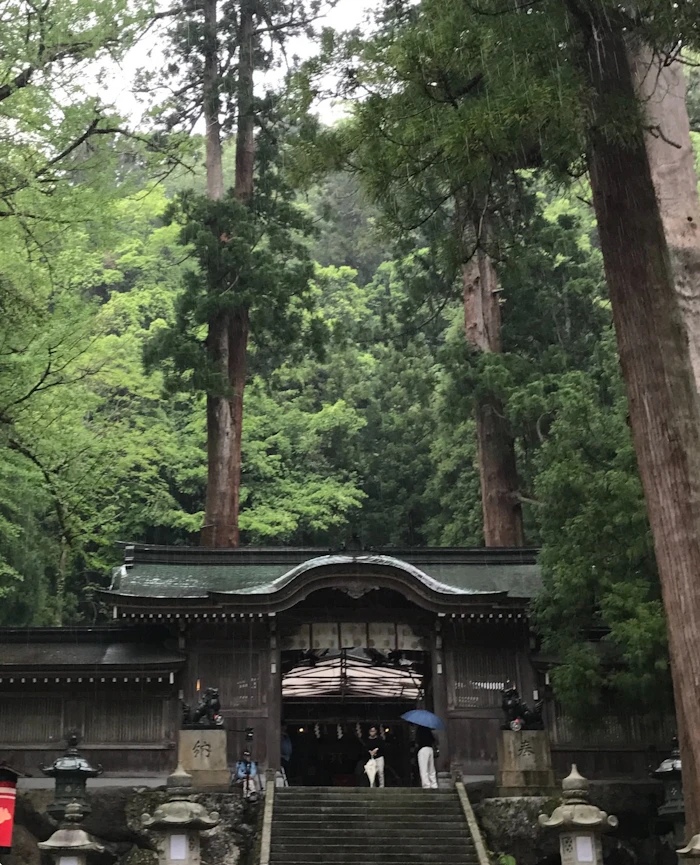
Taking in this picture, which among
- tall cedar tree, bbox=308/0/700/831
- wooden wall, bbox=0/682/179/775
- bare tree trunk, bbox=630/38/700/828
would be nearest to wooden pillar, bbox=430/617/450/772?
wooden wall, bbox=0/682/179/775

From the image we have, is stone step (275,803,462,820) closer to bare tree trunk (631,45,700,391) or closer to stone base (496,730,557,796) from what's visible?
stone base (496,730,557,796)

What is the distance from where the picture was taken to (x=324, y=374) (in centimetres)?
3325

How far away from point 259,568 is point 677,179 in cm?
1031

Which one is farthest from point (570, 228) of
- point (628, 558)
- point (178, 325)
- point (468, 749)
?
point (468, 749)

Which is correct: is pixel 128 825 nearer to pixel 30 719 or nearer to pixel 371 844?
pixel 30 719

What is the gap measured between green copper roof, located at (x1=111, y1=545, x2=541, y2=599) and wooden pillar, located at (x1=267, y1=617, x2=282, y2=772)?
109 centimetres

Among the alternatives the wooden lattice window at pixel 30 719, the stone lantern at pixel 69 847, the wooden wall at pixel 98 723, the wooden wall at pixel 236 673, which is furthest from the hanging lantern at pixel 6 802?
the wooden lattice window at pixel 30 719

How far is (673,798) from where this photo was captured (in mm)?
12945

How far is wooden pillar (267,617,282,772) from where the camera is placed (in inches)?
595

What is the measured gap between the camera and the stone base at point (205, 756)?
1439 centimetres

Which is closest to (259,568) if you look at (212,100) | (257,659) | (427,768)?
(257,659)

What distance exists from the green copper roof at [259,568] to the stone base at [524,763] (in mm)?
2444

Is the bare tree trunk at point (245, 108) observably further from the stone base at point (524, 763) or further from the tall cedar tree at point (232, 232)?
the stone base at point (524, 763)

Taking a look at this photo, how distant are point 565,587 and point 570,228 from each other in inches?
417
